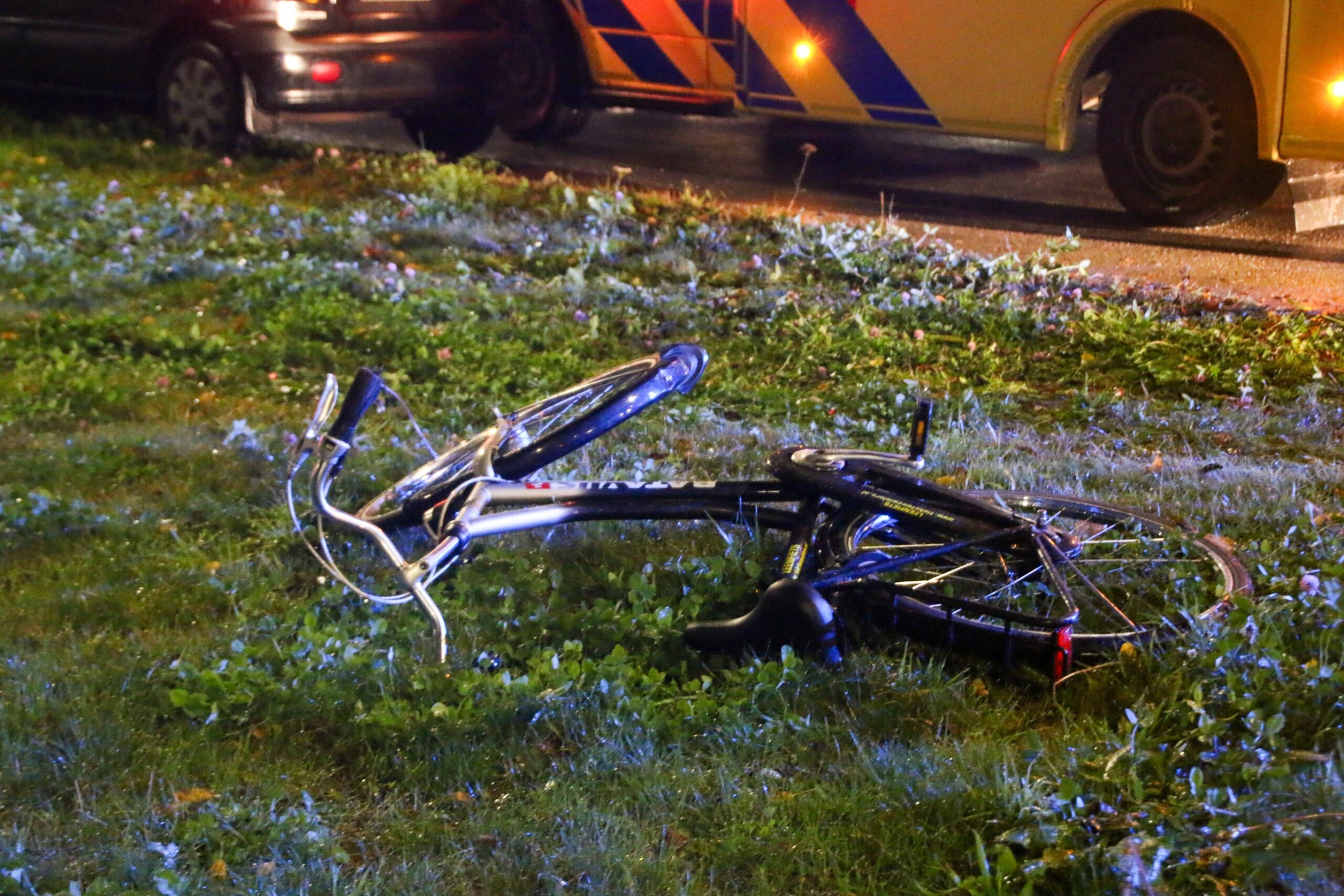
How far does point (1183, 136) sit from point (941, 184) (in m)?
1.67

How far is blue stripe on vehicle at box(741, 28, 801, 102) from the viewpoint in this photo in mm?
7672

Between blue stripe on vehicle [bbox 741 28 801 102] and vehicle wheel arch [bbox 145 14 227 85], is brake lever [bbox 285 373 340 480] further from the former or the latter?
vehicle wheel arch [bbox 145 14 227 85]

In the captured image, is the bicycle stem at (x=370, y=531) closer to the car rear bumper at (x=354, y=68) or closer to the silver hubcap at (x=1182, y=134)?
the silver hubcap at (x=1182, y=134)

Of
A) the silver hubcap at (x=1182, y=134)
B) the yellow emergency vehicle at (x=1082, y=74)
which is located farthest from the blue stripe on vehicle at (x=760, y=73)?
the silver hubcap at (x=1182, y=134)

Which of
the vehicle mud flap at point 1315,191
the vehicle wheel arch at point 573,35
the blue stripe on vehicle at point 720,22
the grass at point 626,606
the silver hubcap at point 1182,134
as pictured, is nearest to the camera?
the grass at point 626,606

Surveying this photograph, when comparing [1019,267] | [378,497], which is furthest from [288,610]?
[1019,267]

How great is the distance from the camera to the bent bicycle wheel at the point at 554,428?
3236mm

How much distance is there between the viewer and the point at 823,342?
5.30m

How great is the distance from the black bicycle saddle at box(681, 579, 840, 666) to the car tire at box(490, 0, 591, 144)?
6751 millimetres

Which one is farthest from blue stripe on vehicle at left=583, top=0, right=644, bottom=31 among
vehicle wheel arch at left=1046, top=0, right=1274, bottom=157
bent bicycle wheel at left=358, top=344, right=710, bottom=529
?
bent bicycle wheel at left=358, top=344, right=710, bottom=529

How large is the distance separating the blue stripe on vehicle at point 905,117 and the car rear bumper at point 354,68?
273 cm

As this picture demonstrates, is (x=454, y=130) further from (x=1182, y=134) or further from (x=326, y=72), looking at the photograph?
(x=1182, y=134)

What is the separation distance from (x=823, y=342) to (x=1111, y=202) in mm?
2836

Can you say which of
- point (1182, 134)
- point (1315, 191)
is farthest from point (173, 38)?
point (1315, 191)
